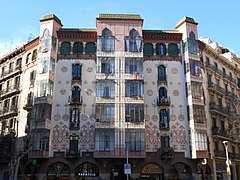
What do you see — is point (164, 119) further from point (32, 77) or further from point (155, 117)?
point (32, 77)

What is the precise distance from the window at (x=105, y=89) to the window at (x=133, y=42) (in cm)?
506

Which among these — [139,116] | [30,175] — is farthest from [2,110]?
[139,116]

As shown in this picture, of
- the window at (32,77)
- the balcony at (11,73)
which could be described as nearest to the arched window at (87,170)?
the window at (32,77)

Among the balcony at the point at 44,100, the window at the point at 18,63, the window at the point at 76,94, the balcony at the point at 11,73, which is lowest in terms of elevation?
the balcony at the point at 44,100

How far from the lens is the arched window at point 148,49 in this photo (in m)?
40.4

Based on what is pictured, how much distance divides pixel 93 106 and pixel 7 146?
43.8 feet

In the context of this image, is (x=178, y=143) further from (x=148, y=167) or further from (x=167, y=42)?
(x=167, y=42)

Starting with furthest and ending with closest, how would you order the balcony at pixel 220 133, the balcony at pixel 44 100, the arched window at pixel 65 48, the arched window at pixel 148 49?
the arched window at pixel 148 49
the balcony at pixel 220 133
the arched window at pixel 65 48
the balcony at pixel 44 100

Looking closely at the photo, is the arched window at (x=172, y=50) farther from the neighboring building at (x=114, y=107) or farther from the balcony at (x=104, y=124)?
the balcony at (x=104, y=124)

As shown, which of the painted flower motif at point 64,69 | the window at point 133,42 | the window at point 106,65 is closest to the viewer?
the window at point 106,65

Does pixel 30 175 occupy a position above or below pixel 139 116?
below

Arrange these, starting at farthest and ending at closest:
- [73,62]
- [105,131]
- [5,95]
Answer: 1. [5,95]
2. [73,62]
3. [105,131]

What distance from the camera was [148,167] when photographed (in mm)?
36031

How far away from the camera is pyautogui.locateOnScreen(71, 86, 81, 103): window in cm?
3762
